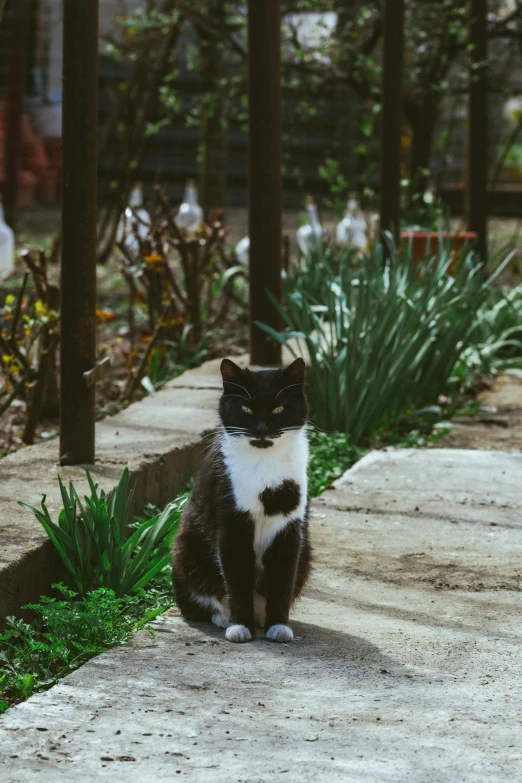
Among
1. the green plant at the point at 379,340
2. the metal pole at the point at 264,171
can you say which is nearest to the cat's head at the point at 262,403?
the green plant at the point at 379,340

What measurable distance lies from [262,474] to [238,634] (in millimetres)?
410

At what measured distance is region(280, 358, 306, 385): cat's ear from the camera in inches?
123

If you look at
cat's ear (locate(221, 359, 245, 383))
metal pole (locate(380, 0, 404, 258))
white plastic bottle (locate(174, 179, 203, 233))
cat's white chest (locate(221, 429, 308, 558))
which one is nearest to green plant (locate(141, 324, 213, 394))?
metal pole (locate(380, 0, 404, 258))

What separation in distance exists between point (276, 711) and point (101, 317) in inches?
120

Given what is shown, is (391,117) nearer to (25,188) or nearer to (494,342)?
(494,342)

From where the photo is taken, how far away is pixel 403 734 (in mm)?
2318

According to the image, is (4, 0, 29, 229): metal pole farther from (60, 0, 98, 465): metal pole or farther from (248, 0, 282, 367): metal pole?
(60, 0, 98, 465): metal pole

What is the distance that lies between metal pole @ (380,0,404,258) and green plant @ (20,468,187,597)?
165 inches

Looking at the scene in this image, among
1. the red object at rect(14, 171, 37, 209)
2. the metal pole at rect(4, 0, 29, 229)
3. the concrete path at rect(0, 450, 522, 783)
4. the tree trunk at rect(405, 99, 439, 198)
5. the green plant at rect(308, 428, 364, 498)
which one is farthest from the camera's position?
the red object at rect(14, 171, 37, 209)

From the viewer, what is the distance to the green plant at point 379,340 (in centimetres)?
525

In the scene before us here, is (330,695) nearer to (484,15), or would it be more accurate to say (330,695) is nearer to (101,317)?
(101,317)

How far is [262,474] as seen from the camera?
2992mm

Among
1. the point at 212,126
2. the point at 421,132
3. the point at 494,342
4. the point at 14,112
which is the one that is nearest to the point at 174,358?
the point at 494,342

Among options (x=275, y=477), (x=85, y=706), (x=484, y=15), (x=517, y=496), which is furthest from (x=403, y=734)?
(x=484, y=15)
